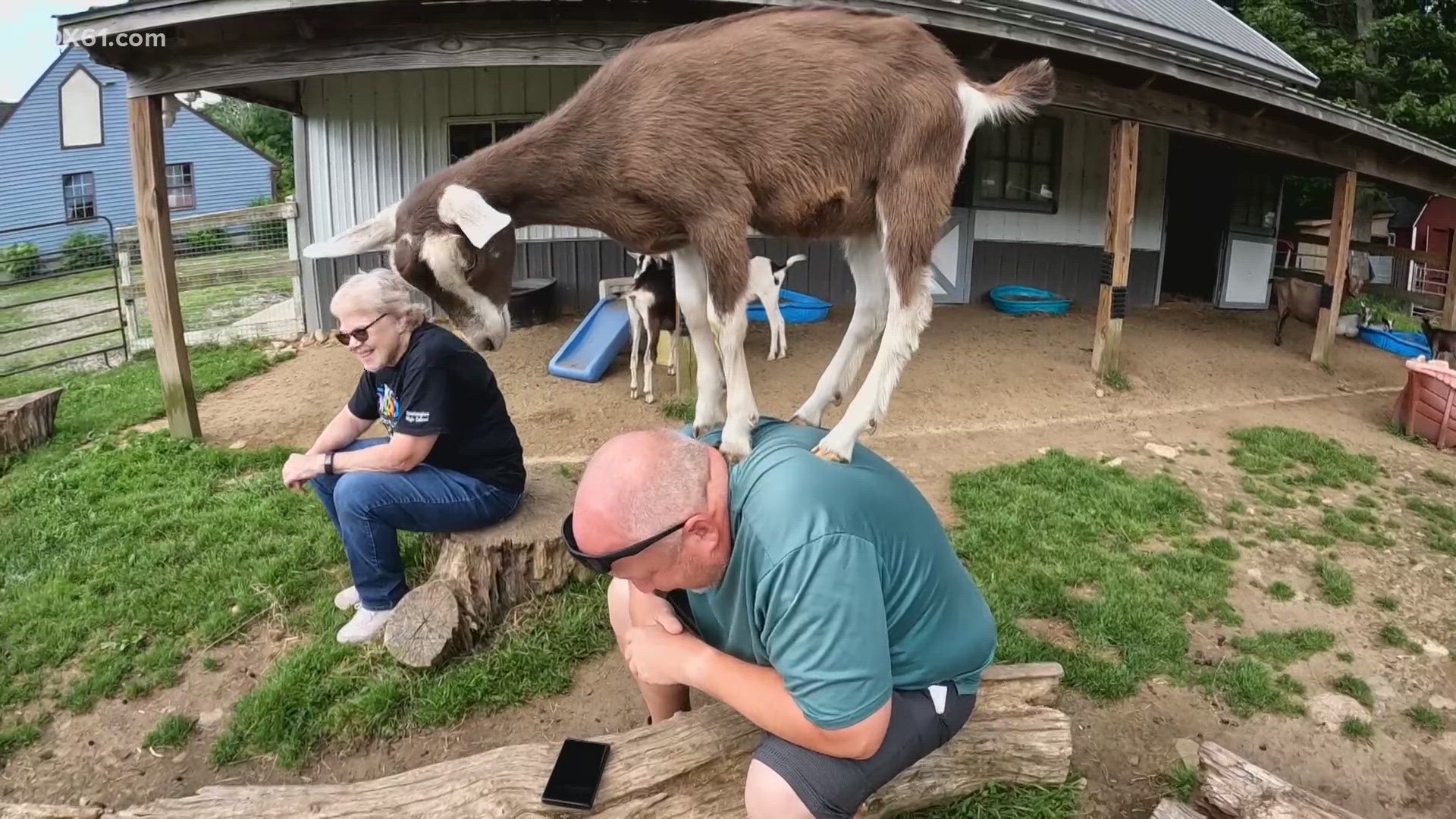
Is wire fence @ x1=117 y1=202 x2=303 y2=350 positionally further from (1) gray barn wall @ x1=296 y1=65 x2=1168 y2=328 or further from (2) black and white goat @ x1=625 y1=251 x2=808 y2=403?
(2) black and white goat @ x1=625 y1=251 x2=808 y2=403

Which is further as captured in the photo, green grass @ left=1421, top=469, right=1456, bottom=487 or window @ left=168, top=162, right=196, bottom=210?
window @ left=168, top=162, right=196, bottom=210

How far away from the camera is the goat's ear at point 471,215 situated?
1.68 meters

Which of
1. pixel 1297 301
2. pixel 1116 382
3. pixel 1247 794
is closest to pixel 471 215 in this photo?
pixel 1247 794

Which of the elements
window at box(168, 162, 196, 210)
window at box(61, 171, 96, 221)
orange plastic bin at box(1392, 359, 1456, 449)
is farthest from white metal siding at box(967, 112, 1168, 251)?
window at box(61, 171, 96, 221)

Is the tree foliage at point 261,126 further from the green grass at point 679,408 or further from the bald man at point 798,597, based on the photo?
the bald man at point 798,597

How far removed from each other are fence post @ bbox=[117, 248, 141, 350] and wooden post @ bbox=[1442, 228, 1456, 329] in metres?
14.0

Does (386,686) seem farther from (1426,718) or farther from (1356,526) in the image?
(1356,526)

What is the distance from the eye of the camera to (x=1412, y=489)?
537 centimetres

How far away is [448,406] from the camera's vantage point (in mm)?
3002

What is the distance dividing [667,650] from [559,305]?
24.6 feet

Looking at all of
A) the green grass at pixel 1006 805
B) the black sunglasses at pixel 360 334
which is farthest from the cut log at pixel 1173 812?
the black sunglasses at pixel 360 334

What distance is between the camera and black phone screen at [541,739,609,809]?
1.86 meters

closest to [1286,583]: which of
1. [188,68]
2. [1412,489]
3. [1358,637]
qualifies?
[1358,637]

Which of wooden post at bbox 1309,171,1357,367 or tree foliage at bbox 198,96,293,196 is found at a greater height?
tree foliage at bbox 198,96,293,196
